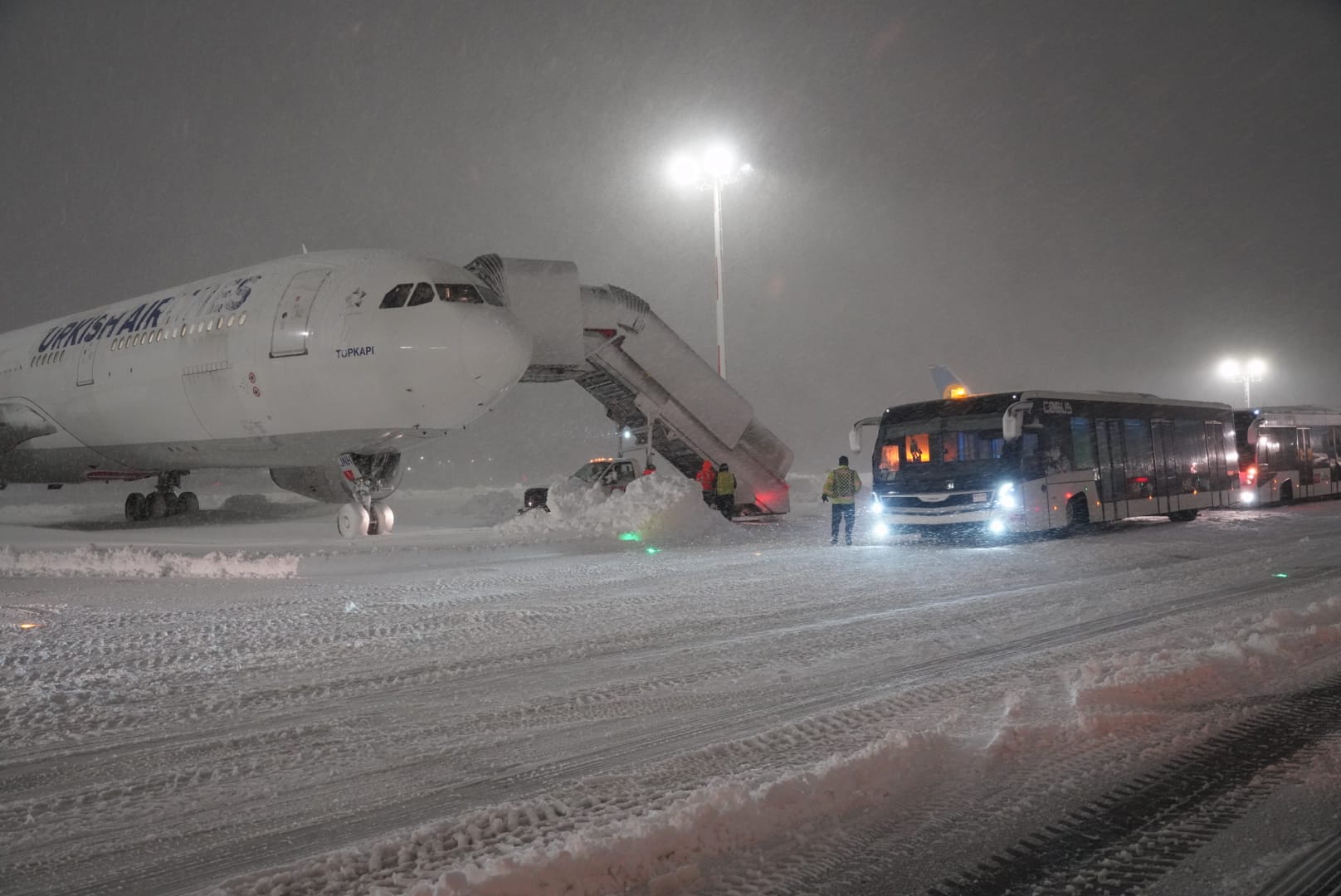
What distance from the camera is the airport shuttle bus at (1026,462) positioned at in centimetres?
1527

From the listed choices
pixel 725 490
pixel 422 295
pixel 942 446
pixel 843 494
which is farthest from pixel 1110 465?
pixel 422 295

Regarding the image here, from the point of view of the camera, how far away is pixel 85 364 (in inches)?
759

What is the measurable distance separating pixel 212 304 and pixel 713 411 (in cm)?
1142

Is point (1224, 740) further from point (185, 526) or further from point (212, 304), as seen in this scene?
point (185, 526)

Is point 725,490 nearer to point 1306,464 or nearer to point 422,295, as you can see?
point 422,295

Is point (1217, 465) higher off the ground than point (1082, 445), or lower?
lower

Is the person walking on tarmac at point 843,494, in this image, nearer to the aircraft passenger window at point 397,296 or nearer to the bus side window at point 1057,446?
the bus side window at point 1057,446

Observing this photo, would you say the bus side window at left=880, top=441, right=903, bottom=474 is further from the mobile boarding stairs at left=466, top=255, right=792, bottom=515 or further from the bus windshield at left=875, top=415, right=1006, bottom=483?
the mobile boarding stairs at left=466, top=255, right=792, bottom=515

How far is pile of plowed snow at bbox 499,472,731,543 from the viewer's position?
1645cm

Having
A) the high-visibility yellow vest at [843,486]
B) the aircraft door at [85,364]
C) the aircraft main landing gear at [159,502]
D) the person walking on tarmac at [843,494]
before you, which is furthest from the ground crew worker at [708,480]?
the aircraft door at [85,364]

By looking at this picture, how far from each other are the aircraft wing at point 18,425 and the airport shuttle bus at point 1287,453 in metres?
29.8

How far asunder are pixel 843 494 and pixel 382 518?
28.3 feet

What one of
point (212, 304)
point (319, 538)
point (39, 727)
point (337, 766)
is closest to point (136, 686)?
point (39, 727)

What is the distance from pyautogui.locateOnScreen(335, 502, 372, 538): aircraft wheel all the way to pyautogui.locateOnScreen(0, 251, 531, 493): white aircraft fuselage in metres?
1.00
